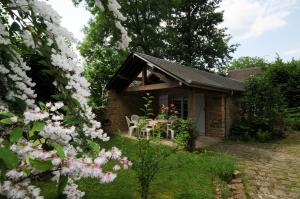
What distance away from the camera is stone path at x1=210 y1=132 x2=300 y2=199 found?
553 cm

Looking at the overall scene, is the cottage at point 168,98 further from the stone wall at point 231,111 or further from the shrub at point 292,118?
the shrub at point 292,118

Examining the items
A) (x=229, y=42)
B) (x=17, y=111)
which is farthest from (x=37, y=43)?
(x=229, y=42)

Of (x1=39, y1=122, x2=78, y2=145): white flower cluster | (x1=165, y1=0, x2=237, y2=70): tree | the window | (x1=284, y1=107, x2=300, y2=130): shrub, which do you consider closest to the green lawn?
(x1=39, y1=122, x2=78, y2=145): white flower cluster

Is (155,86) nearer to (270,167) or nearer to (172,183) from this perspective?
(270,167)

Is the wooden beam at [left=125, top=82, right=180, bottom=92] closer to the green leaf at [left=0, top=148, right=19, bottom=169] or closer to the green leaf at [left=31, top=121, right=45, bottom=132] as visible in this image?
the green leaf at [left=31, top=121, right=45, bottom=132]

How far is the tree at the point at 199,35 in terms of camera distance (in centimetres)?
2602

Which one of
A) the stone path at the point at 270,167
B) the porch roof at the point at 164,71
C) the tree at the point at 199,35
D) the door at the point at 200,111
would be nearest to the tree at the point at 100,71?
the porch roof at the point at 164,71

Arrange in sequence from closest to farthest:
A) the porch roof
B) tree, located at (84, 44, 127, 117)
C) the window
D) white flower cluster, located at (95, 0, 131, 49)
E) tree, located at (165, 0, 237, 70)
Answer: white flower cluster, located at (95, 0, 131, 49) → the porch roof → tree, located at (84, 44, 127, 117) → the window → tree, located at (165, 0, 237, 70)

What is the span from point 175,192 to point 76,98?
4.26m

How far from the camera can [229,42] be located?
91.1ft

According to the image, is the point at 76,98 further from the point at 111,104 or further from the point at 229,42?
the point at 229,42

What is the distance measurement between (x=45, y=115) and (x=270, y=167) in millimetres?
7754

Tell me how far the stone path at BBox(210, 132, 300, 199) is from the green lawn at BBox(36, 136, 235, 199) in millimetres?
740

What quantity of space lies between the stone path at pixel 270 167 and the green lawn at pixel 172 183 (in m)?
0.74
